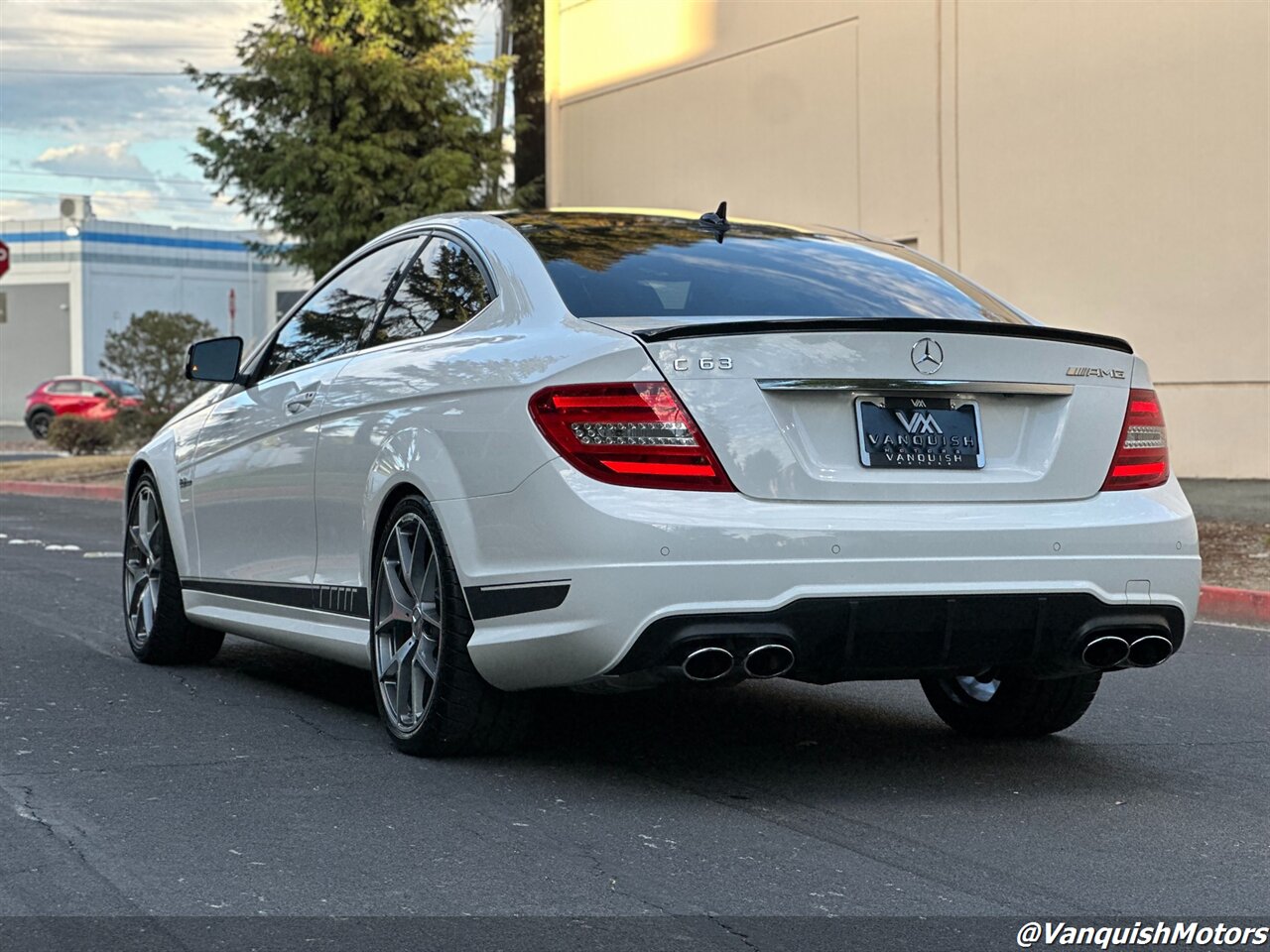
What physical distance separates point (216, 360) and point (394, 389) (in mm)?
1631

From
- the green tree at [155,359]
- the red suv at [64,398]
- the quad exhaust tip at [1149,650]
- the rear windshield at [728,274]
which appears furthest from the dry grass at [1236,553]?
the red suv at [64,398]

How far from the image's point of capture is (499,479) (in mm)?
4898

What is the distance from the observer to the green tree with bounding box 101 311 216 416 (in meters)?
26.2

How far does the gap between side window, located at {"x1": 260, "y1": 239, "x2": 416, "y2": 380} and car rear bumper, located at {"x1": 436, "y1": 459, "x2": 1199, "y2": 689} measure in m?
1.42

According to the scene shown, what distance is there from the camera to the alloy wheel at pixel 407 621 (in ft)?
17.4

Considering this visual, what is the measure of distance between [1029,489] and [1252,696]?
256 cm

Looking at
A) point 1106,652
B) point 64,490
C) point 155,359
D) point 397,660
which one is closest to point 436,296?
point 397,660

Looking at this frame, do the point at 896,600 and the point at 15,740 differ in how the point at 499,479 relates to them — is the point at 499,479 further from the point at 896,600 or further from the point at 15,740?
the point at 15,740

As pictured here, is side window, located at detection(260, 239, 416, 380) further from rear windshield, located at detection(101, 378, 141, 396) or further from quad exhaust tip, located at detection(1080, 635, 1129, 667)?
rear windshield, located at detection(101, 378, 141, 396)

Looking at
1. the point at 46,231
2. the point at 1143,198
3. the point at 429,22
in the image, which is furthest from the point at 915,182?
the point at 46,231

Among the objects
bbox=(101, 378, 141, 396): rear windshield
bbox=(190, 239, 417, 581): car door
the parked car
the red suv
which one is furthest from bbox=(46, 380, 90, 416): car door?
the parked car

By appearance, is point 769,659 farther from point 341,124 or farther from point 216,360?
point 341,124

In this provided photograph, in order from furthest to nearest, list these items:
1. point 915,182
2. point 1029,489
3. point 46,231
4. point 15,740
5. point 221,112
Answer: point 46,231 → point 221,112 → point 915,182 → point 15,740 → point 1029,489

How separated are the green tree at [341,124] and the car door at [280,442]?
17.1m
